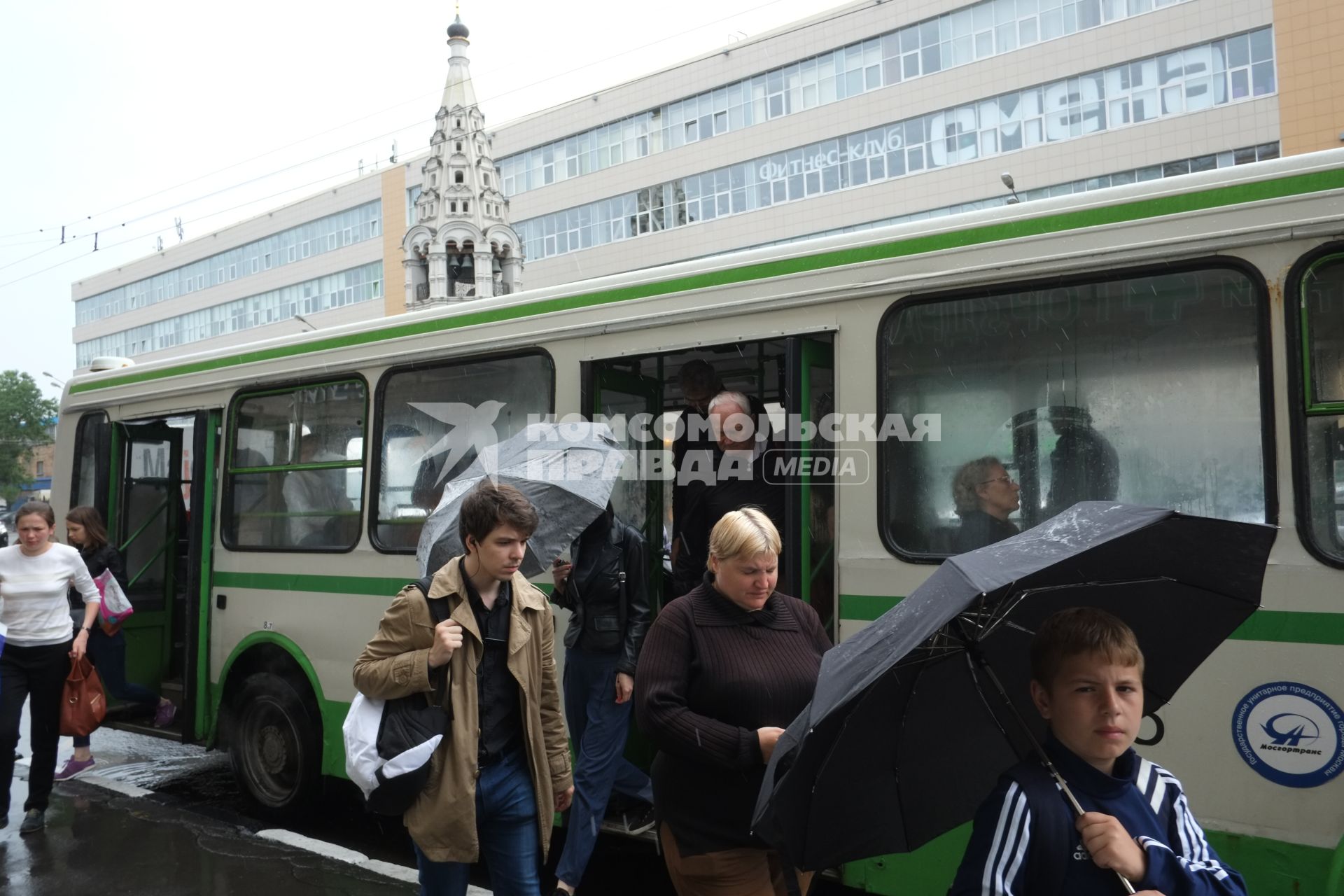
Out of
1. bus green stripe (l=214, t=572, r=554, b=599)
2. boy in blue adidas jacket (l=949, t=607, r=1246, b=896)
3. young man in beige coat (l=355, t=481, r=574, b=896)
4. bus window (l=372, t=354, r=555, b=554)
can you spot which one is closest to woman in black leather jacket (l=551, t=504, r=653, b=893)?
bus green stripe (l=214, t=572, r=554, b=599)

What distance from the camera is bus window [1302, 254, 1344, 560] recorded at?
3344 mm

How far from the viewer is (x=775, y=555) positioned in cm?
A: 322

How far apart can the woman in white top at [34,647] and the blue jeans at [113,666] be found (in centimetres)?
81

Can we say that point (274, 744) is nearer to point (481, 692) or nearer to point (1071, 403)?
point (481, 692)

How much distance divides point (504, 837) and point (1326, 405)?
2996 mm

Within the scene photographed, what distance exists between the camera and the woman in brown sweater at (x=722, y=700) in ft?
10.2

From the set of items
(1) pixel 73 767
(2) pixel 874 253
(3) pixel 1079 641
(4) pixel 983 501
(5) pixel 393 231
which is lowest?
(1) pixel 73 767

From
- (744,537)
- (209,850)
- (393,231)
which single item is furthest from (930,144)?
(744,537)

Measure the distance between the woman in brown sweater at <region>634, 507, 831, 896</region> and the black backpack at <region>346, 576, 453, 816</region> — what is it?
62 cm

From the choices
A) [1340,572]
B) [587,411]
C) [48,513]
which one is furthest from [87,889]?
[1340,572]

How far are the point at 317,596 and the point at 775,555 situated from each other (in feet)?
12.3

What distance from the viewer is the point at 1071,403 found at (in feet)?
12.8

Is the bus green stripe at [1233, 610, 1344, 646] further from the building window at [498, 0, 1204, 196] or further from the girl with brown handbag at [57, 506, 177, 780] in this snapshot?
the building window at [498, 0, 1204, 196]

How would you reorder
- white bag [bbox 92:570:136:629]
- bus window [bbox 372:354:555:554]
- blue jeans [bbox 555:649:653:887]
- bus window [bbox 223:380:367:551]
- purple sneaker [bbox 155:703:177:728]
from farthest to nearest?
purple sneaker [bbox 155:703:177:728] < white bag [bbox 92:570:136:629] < bus window [bbox 223:380:367:551] < bus window [bbox 372:354:555:554] < blue jeans [bbox 555:649:653:887]
